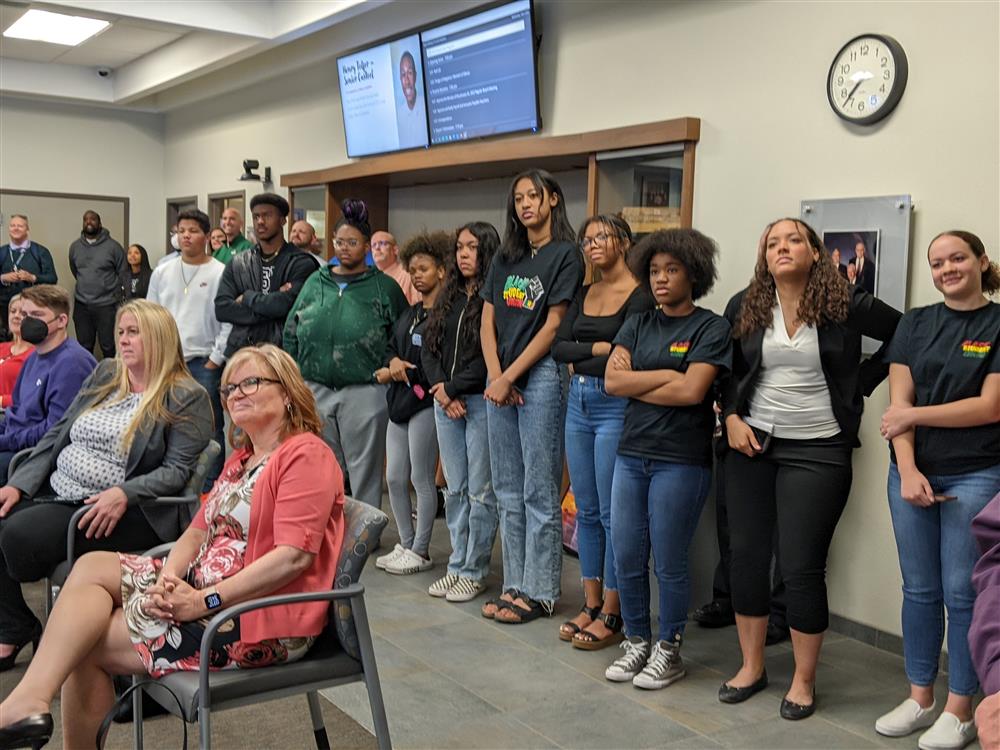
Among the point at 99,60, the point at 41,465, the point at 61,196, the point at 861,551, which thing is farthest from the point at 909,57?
the point at 61,196

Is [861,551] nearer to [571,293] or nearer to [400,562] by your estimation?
[571,293]

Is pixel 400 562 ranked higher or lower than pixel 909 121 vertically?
lower

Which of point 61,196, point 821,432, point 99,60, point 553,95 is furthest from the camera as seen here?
point 61,196

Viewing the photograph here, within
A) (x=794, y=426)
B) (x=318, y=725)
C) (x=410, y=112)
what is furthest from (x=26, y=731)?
(x=410, y=112)

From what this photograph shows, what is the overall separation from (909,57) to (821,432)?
148 centimetres

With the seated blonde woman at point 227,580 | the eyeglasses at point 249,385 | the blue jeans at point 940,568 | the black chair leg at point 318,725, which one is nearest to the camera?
the seated blonde woman at point 227,580

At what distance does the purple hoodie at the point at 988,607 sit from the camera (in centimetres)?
117

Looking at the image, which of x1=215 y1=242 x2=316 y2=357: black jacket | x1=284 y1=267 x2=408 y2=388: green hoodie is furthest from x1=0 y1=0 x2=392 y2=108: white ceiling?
x1=284 y1=267 x2=408 y2=388: green hoodie

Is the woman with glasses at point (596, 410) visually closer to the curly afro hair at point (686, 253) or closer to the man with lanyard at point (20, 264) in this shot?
the curly afro hair at point (686, 253)

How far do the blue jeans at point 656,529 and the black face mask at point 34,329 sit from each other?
83.2 inches

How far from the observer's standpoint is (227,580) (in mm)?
2244

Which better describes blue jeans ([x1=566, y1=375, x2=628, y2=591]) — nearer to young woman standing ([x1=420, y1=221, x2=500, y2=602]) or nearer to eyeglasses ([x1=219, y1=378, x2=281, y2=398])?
young woman standing ([x1=420, y1=221, x2=500, y2=602])

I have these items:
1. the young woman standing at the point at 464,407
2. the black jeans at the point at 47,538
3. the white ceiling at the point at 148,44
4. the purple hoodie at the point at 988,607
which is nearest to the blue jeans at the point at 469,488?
the young woman standing at the point at 464,407

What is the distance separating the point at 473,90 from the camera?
5.68 metres
